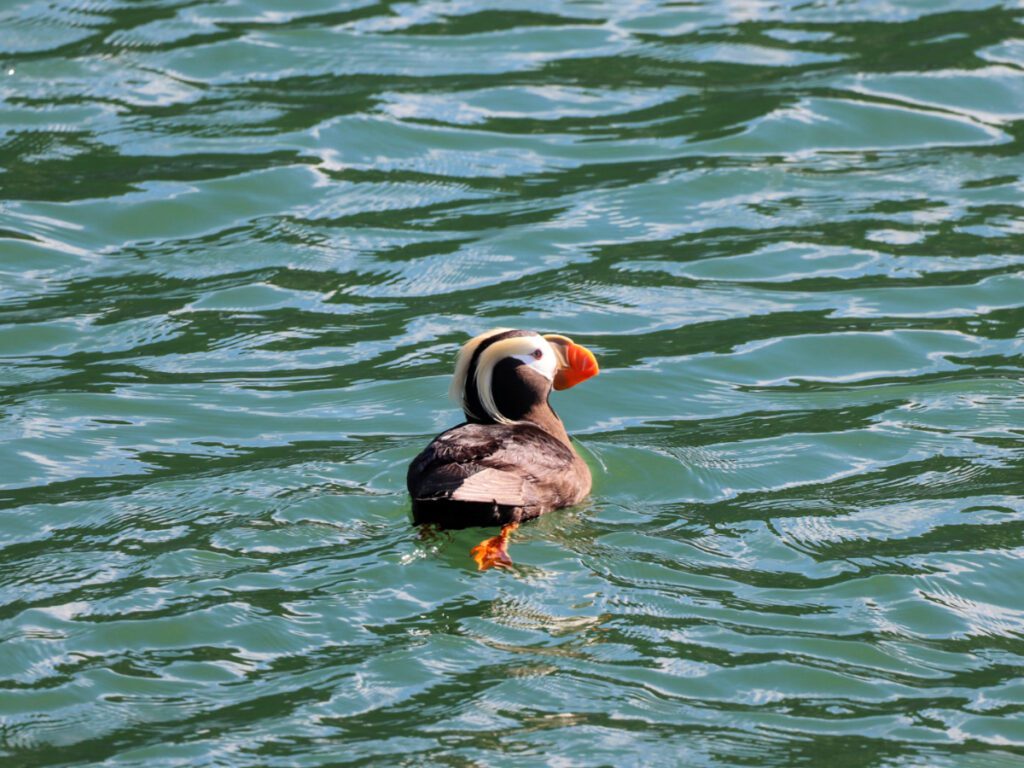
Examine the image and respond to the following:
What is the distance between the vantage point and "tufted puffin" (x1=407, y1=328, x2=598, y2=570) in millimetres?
5910

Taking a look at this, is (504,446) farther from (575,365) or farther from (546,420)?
Answer: (575,365)

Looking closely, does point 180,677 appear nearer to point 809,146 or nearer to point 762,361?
point 762,361

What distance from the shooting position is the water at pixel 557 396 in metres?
4.94

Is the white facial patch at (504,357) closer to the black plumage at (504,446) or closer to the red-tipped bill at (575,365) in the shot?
the black plumage at (504,446)

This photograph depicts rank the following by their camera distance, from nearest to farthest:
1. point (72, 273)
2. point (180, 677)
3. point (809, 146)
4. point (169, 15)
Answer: point (180, 677), point (72, 273), point (809, 146), point (169, 15)

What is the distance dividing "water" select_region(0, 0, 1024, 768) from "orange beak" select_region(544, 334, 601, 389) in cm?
35

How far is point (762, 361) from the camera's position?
804 cm

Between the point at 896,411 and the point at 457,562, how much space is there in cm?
250

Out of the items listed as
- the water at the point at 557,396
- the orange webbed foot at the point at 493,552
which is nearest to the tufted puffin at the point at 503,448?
the orange webbed foot at the point at 493,552

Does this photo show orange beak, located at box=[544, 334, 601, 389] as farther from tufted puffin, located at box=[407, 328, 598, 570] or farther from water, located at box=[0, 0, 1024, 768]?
water, located at box=[0, 0, 1024, 768]

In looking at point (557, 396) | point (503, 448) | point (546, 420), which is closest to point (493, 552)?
point (503, 448)

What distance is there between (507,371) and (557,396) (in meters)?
1.02

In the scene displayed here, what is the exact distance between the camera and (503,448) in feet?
20.5

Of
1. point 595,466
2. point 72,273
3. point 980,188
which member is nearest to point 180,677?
point 595,466
